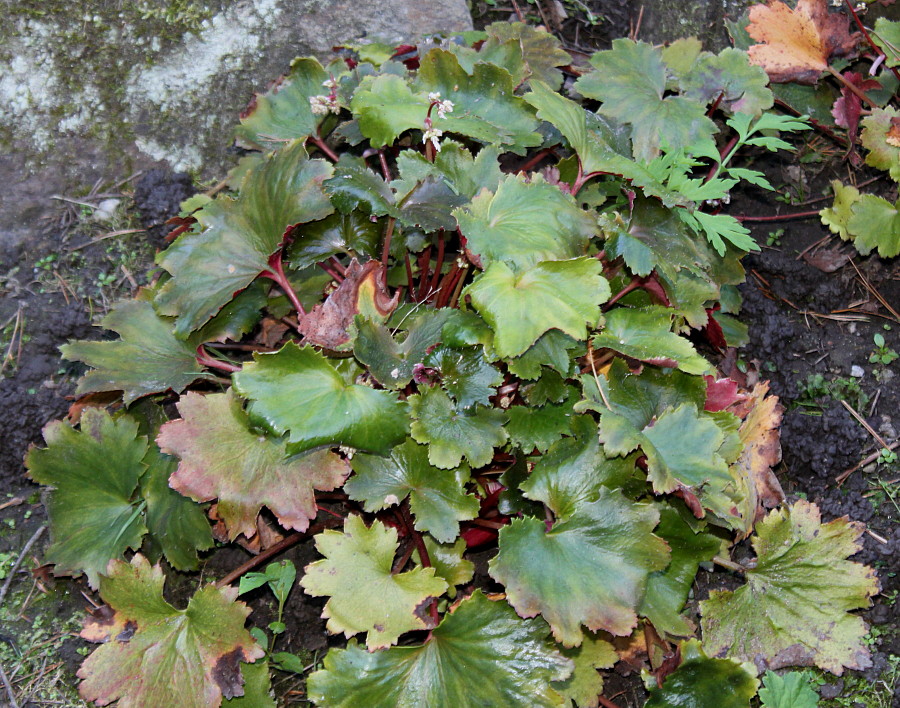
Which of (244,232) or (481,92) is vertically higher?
(481,92)

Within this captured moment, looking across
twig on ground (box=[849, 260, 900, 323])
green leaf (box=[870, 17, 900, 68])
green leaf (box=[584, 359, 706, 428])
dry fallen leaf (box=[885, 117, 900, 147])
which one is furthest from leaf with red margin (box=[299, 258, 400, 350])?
green leaf (box=[870, 17, 900, 68])

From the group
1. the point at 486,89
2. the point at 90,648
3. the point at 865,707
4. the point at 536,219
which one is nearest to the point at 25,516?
the point at 90,648

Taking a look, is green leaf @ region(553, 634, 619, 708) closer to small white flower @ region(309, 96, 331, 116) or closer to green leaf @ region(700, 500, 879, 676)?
green leaf @ region(700, 500, 879, 676)

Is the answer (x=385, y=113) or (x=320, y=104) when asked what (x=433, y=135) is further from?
(x=320, y=104)

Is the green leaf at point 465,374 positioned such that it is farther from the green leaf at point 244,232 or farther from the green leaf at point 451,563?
the green leaf at point 244,232

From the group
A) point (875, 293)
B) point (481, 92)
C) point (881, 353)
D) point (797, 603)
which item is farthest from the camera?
point (875, 293)

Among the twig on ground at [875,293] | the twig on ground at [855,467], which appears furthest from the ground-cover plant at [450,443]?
the twig on ground at [875,293]

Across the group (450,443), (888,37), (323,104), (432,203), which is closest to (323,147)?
(323,104)
